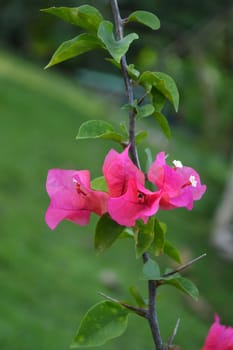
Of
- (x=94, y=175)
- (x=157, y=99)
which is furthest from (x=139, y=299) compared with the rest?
(x=94, y=175)

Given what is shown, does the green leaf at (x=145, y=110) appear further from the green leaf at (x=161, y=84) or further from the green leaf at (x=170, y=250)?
the green leaf at (x=170, y=250)

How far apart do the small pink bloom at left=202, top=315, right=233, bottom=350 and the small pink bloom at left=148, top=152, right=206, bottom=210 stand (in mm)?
199

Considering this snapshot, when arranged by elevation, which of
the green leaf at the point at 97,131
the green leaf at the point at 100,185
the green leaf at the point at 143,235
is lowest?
the green leaf at the point at 143,235

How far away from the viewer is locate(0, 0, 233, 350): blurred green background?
11.0 feet

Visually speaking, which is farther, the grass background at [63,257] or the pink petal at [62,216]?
the grass background at [63,257]

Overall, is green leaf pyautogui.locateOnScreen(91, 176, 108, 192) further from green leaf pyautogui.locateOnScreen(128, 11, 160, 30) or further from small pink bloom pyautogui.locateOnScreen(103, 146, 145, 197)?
green leaf pyautogui.locateOnScreen(128, 11, 160, 30)

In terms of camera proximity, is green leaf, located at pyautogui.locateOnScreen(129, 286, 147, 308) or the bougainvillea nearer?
the bougainvillea

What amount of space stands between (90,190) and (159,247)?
126 millimetres

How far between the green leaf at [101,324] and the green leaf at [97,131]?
0.23m

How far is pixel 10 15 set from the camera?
561 inches

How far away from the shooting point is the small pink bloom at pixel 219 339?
1131 millimetres

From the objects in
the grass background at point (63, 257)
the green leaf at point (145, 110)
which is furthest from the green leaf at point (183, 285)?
the grass background at point (63, 257)

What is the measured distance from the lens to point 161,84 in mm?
1116

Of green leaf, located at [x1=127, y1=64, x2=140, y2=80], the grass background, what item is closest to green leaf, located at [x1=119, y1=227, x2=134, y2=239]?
green leaf, located at [x1=127, y1=64, x2=140, y2=80]
